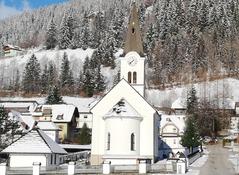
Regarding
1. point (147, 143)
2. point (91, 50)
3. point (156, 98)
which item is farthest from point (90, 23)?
point (147, 143)

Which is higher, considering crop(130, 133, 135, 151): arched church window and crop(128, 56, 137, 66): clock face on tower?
crop(128, 56, 137, 66): clock face on tower

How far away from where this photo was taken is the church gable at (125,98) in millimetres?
47938

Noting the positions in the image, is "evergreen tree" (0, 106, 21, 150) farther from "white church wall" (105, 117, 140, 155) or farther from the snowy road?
the snowy road

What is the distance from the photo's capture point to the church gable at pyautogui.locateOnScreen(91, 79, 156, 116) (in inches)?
1887

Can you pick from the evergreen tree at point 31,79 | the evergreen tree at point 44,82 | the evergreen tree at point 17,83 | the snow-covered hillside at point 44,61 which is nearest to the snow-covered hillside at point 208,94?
the snow-covered hillside at point 44,61

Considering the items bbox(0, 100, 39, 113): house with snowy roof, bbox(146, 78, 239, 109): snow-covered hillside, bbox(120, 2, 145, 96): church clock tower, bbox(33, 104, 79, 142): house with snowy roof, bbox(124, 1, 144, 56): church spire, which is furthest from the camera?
bbox(146, 78, 239, 109): snow-covered hillside

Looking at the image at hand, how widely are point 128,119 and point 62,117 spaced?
35954mm

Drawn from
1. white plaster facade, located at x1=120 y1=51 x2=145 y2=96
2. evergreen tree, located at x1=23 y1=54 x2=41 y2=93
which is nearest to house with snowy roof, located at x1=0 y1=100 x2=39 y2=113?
evergreen tree, located at x1=23 y1=54 x2=41 y2=93

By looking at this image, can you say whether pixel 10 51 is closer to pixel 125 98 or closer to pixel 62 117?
pixel 62 117

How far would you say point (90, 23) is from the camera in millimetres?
185875

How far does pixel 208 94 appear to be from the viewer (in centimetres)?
11844

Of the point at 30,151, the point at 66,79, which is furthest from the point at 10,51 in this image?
the point at 30,151

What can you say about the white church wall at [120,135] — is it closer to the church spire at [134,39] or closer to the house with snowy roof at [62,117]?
the church spire at [134,39]

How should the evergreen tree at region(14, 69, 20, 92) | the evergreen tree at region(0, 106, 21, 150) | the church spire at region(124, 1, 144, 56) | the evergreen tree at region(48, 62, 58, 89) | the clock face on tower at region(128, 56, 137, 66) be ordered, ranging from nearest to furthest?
the evergreen tree at region(0, 106, 21, 150) → the clock face on tower at region(128, 56, 137, 66) → the church spire at region(124, 1, 144, 56) → the evergreen tree at region(48, 62, 58, 89) → the evergreen tree at region(14, 69, 20, 92)
